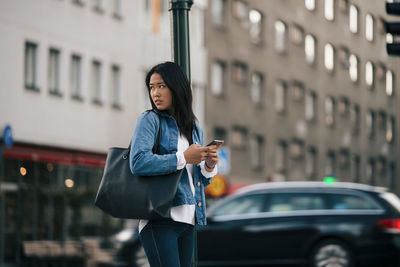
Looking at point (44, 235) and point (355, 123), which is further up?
point (355, 123)

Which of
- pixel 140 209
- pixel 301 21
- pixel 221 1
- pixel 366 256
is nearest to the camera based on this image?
pixel 140 209

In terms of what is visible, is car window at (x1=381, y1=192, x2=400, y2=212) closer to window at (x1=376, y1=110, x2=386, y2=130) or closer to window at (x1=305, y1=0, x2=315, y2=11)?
window at (x1=305, y1=0, x2=315, y2=11)

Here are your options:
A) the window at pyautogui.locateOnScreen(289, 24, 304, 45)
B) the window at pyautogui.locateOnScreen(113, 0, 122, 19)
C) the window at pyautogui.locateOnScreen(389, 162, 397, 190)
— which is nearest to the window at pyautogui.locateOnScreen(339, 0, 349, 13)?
the window at pyautogui.locateOnScreen(289, 24, 304, 45)

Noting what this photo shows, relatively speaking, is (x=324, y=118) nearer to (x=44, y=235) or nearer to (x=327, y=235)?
(x=44, y=235)

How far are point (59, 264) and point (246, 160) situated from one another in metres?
23.4

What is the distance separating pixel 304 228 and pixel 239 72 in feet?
101

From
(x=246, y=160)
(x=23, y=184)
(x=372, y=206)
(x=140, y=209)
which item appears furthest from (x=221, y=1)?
(x=140, y=209)

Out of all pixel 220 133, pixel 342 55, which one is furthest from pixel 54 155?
pixel 342 55

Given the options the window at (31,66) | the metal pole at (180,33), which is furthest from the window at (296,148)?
the metal pole at (180,33)

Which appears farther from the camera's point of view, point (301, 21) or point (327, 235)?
point (301, 21)

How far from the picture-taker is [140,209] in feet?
16.1

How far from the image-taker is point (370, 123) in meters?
66.6

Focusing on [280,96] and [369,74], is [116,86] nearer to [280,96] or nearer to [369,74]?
[280,96]

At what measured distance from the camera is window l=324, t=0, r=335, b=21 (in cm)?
5787
